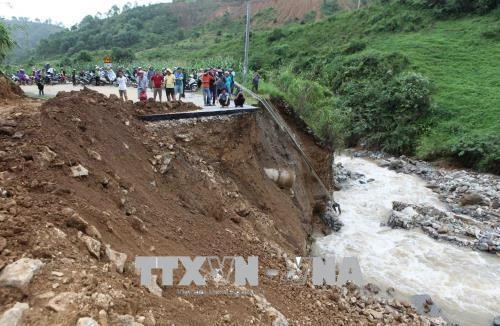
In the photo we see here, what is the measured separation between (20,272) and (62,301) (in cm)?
64

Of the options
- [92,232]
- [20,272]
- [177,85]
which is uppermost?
[177,85]

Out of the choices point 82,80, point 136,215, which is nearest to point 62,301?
point 136,215

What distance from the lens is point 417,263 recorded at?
1365cm

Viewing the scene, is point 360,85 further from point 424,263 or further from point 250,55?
point 424,263

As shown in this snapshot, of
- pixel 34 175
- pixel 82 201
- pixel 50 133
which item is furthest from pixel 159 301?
pixel 50 133

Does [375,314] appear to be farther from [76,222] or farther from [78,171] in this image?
[78,171]

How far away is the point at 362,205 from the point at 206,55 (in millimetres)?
41083

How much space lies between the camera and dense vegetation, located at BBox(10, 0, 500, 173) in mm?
25317

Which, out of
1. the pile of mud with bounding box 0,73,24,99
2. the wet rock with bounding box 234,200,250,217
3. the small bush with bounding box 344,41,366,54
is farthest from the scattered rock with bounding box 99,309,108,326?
the small bush with bounding box 344,41,366,54

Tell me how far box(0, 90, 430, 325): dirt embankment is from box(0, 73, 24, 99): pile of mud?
278 cm

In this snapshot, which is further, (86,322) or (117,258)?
(117,258)

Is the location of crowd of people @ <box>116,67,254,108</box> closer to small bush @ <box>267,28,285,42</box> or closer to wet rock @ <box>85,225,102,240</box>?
wet rock @ <box>85,225,102,240</box>

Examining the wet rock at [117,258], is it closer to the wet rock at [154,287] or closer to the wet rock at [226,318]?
the wet rock at [154,287]

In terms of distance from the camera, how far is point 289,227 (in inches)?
492
